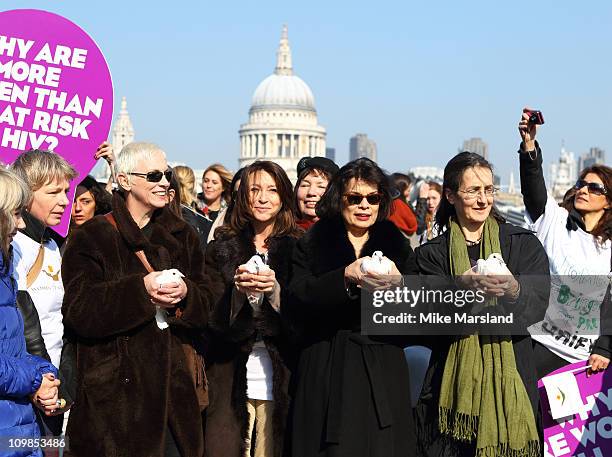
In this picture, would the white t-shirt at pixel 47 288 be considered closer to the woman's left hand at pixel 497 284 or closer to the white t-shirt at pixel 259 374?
the white t-shirt at pixel 259 374

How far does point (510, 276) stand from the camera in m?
4.56

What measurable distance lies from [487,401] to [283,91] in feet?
419

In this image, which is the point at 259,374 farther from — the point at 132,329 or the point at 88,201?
the point at 88,201

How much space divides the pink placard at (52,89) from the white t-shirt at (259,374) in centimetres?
155

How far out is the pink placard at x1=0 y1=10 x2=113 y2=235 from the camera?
6.14 metres


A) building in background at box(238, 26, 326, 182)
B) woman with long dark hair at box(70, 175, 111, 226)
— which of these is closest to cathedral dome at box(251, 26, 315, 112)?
building in background at box(238, 26, 326, 182)

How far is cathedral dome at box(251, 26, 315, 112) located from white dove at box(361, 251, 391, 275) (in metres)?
124

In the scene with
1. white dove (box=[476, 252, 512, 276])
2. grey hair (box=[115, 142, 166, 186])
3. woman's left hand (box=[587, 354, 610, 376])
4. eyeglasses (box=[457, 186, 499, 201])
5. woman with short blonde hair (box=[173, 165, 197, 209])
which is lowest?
woman's left hand (box=[587, 354, 610, 376])

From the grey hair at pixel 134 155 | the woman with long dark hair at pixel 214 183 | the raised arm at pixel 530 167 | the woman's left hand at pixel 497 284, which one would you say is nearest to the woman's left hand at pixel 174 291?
the grey hair at pixel 134 155

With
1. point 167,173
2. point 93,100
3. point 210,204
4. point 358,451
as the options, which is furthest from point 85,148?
point 210,204

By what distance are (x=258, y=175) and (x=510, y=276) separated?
1.48 m

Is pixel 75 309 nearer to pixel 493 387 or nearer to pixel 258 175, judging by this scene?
pixel 258 175

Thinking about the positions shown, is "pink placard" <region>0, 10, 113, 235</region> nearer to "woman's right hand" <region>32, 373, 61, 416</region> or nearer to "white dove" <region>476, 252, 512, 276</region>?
"woman's right hand" <region>32, 373, 61, 416</region>

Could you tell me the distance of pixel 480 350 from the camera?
4.72m
